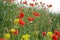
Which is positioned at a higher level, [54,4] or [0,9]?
[0,9]

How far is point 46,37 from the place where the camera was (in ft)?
8.04

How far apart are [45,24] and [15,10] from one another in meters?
0.52

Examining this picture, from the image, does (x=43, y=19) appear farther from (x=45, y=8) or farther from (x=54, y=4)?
(x=54, y=4)

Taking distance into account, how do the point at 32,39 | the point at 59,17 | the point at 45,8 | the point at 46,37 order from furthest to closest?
the point at 59,17 < the point at 45,8 < the point at 32,39 < the point at 46,37

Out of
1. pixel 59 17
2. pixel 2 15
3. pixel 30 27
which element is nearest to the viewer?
pixel 30 27

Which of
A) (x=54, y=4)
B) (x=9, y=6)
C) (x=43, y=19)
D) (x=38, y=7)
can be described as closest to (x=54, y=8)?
(x=54, y=4)

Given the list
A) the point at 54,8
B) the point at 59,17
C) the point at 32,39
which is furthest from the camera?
the point at 54,8

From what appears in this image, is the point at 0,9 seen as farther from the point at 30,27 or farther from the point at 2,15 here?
the point at 30,27

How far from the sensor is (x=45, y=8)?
4.63 metres

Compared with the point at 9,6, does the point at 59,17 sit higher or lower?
lower

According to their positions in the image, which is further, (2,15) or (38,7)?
(38,7)

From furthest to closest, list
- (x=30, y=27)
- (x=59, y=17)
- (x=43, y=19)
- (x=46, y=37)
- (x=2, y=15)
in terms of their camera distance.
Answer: (x=59, y=17) → (x=43, y=19) → (x=2, y=15) → (x=30, y=27) → (x=46, y=37)

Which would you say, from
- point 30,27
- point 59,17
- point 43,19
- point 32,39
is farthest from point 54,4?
point 32,39

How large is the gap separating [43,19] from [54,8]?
4.85 ft
